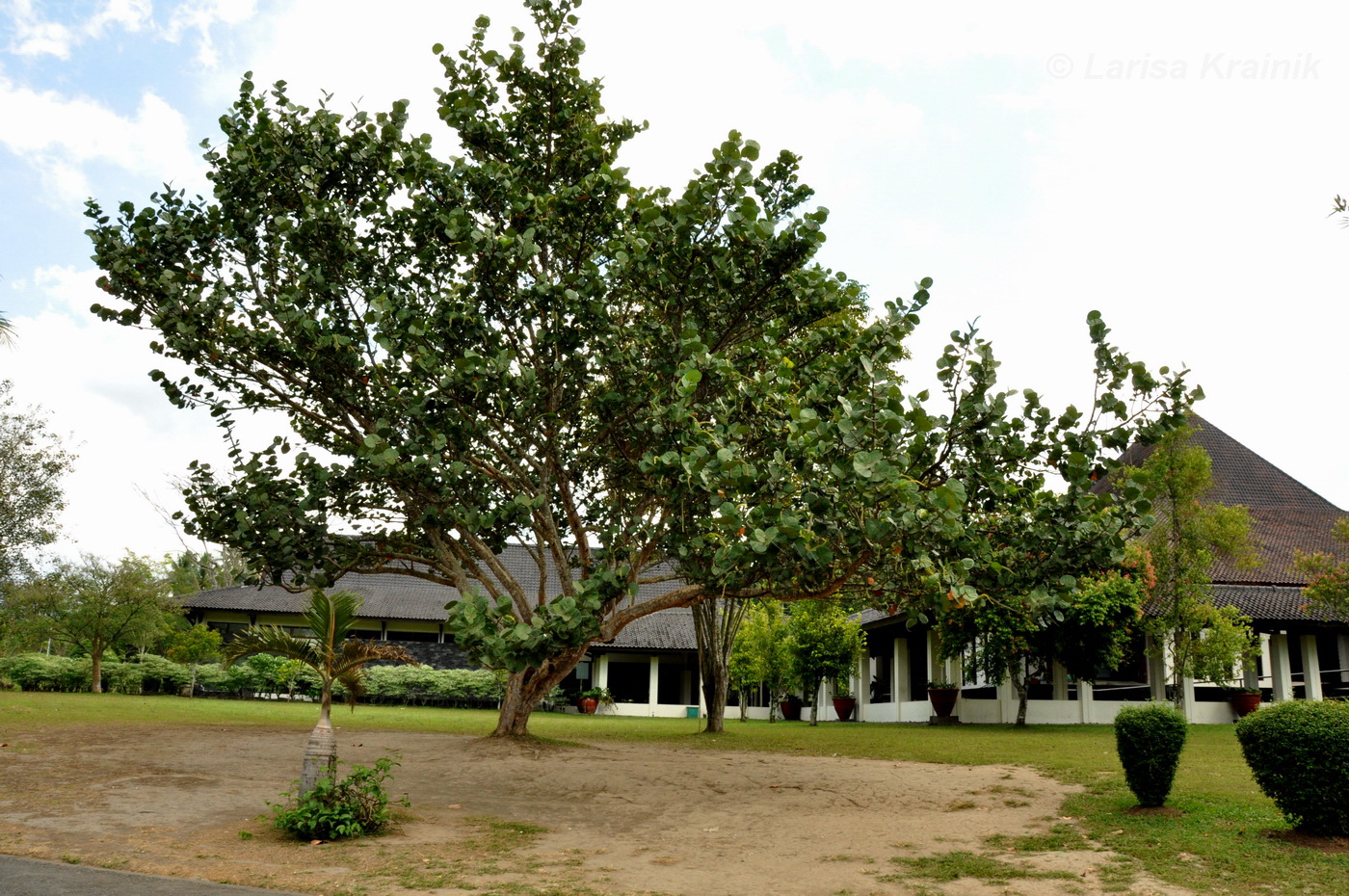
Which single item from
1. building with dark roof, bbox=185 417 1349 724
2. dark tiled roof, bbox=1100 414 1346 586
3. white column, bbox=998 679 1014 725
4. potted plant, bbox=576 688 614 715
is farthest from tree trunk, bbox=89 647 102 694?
dark tiled roof, bbox=1100 414 1346 586

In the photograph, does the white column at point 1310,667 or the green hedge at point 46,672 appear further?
the green hedge at point 46,672

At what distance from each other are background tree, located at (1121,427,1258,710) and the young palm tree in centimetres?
1579

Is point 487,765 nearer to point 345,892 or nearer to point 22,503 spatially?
point 345,892

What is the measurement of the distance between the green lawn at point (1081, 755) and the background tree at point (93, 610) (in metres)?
5.17

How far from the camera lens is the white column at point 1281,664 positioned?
21.8m

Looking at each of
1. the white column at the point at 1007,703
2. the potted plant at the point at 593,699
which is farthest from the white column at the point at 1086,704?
the potted plant at the point at 593,699

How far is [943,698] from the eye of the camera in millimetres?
23750

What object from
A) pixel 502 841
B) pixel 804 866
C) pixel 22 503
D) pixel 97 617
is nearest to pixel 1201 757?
pixel 804 866

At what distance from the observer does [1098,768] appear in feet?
38.7

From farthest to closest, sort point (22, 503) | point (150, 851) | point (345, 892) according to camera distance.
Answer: point (22, 503), point (150, 851), point (345, 892)

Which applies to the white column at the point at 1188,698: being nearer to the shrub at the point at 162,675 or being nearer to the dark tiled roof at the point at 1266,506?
the dark tiled roof at the point at 1266,506

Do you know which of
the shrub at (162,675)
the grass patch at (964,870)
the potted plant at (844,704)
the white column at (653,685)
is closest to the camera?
the grass patch at (964,870)

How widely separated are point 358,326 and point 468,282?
1.56 metres

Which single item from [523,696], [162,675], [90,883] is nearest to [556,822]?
[90,883]
